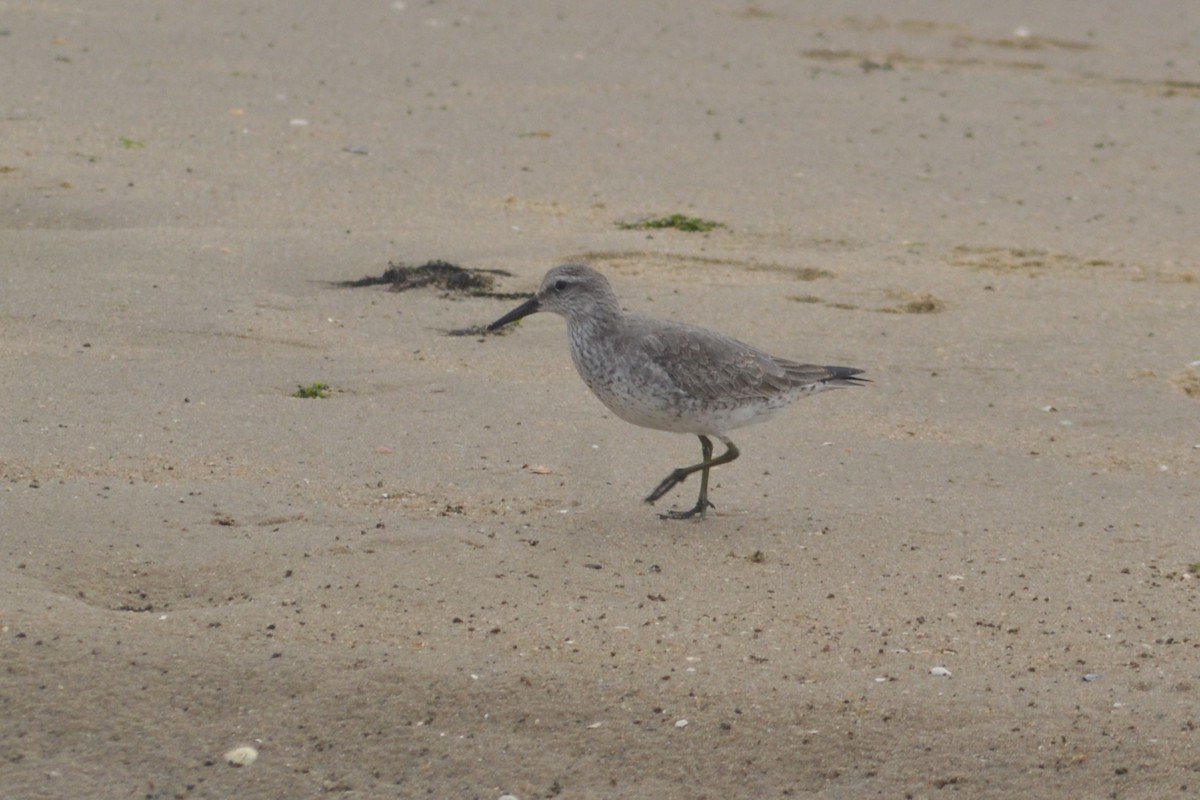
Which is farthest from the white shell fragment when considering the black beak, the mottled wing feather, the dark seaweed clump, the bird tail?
the dark seaweed clump

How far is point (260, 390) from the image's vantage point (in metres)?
7.96

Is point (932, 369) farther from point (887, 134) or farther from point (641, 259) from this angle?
point (887, 134)

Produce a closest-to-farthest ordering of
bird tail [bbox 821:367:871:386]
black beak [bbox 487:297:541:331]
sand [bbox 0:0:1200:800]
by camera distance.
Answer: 1. sand [bbox 0:0:1200:800]
2. bird tail [bbox 821:367:871:386]
3. black beak [bbox 487:297:541:331]

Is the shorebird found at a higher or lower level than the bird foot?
higher

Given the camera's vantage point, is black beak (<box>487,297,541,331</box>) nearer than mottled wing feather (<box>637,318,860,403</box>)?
No

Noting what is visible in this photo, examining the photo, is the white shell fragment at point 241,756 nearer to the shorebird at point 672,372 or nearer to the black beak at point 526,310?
the shorebird at point 672,372

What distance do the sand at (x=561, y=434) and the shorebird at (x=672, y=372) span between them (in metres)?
0.38

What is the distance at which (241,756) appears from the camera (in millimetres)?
5051

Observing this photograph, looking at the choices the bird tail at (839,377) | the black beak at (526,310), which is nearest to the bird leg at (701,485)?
the bird tail at (839,377)

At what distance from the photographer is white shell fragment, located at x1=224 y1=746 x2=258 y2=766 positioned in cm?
504

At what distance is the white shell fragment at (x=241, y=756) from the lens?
198 inches

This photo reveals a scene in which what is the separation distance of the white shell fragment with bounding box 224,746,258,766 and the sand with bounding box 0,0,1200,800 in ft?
0.11

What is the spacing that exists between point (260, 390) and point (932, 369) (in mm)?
3476

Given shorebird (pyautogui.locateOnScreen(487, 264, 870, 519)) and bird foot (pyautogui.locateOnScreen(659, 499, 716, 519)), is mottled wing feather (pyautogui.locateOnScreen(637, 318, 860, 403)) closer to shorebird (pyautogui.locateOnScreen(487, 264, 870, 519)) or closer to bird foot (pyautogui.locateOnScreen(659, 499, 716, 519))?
shorebird (pyautogui.locateOnScreen(487, 264, 870, 519))
